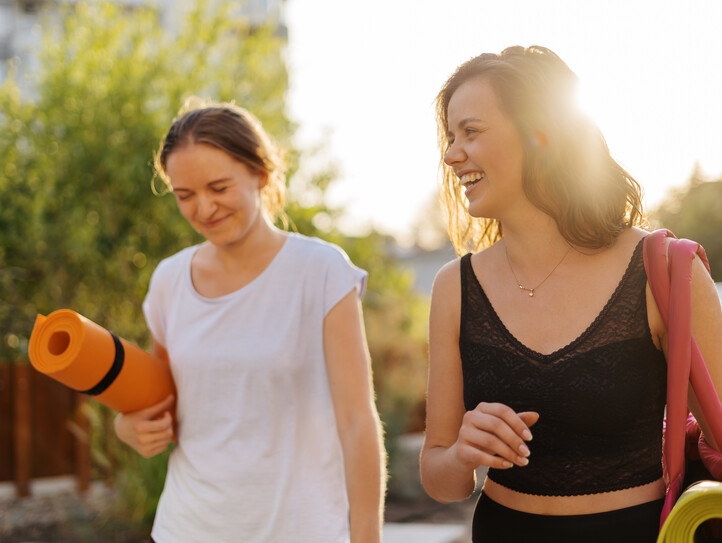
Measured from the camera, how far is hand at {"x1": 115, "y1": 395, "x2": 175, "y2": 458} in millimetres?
2145

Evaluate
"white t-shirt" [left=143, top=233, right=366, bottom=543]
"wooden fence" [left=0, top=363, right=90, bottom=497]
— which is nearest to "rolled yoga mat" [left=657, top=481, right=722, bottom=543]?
"white t-shirt" [left=143, top=233, right=366, bottom=543]

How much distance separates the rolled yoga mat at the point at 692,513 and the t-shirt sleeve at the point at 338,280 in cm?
104

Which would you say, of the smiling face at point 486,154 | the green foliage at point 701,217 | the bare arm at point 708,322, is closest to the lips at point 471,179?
the smiling face at point 486,154

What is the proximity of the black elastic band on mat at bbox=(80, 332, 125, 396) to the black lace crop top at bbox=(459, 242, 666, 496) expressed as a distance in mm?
994

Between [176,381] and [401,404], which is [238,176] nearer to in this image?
[176,381]

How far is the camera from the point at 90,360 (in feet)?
6.33

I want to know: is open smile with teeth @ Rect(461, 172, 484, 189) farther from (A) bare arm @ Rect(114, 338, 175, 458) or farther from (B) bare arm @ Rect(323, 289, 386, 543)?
(A) bare arm @ Rect(114, 338, 175, 458)

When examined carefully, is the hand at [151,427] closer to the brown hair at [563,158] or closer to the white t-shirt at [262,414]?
the white t-shirt at [262,414]

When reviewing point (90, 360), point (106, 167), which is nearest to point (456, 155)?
point (90, 360)

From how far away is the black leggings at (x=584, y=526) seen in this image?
5.08 ft

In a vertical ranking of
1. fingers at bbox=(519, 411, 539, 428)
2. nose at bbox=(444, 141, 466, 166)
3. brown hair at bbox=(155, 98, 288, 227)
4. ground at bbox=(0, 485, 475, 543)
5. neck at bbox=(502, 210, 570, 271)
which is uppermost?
brown hair at bbox=(155, 98, 288, 227)

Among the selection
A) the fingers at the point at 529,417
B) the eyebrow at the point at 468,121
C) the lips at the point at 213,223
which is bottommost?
the fingers at the point at 529,417

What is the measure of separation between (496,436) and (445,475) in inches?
14.3

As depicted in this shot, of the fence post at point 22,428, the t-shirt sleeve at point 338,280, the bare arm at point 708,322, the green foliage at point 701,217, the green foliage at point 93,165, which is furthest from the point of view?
the green foliage at point 701,217
